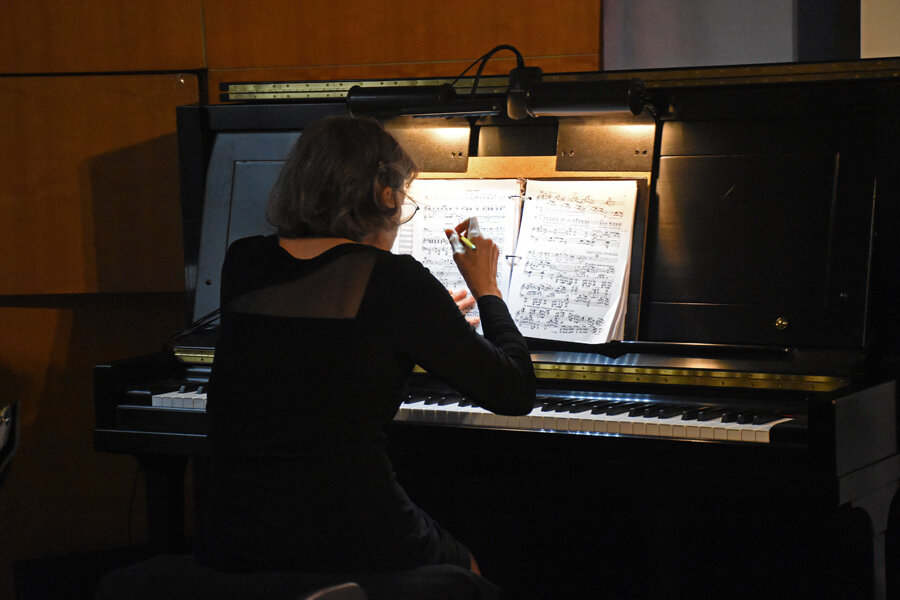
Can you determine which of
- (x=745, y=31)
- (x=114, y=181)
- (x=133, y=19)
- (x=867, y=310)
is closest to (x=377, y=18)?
(x=133, y=19)

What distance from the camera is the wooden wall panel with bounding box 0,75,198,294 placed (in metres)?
3.32

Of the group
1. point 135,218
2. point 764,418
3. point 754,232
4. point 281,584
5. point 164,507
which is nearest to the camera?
point 281,584

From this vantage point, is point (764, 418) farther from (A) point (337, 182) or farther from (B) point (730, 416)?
(A) point (337, 182)

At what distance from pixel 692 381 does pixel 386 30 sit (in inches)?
66.3

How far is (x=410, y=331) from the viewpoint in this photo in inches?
61.3

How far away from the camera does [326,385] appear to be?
60.5 inches

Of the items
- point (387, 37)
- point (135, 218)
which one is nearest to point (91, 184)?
point (135, 218)

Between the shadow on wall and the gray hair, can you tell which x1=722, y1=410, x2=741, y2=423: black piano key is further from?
the shadow on wall

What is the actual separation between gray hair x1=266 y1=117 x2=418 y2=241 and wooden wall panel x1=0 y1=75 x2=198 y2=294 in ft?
5.76

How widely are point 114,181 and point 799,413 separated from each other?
240cm

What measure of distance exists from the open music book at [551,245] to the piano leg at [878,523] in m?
0.64

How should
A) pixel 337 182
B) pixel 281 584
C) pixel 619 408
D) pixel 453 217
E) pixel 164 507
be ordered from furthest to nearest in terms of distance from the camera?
pixel 164 507 < pixel 453 217 < pixel 619 408 < pixel 337 182 < pixel 281 584

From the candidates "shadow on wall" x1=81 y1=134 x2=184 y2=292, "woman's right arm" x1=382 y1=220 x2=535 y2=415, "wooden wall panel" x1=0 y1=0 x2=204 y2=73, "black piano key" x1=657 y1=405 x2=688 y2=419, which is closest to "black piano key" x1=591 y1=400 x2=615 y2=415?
"black piano key" x1=657 y1=405 x2=688 y2=419

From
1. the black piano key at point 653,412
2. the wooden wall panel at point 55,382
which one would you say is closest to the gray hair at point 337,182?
the black piano key at point 653,412
